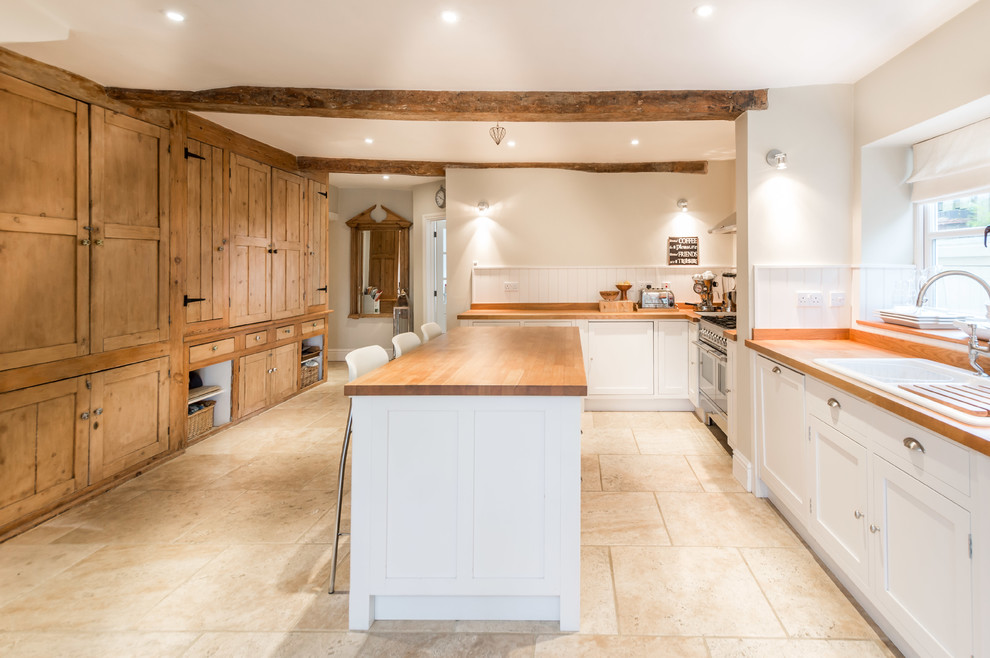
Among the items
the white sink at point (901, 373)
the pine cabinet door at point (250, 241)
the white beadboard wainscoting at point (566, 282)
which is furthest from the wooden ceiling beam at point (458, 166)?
the white sink at point (901, 373)

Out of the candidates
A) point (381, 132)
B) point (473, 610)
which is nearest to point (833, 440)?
point (473, 610)

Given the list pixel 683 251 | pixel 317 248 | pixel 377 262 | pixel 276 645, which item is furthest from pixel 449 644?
pixel 377 262

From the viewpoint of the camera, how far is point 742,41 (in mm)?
2447

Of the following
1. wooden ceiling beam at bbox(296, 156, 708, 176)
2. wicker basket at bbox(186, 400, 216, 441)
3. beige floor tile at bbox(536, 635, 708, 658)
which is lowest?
beige floor tile at bbox(536, 635, 708, 658)

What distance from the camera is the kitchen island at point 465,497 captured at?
1.73 metres

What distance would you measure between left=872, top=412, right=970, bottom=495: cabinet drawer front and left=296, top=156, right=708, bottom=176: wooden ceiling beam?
406 centimetres

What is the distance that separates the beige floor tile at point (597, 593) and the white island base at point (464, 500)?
0.10 metres

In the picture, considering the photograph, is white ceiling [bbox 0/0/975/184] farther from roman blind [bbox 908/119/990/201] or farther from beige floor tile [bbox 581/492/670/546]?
beige floor tile [bbox 581/492/670/546]

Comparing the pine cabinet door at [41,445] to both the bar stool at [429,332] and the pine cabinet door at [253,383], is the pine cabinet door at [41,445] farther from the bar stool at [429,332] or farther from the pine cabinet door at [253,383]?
the bar stool at [429,332]

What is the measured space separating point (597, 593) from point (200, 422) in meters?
3.32

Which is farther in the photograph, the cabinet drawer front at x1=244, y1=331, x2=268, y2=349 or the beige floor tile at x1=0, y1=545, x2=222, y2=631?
the cabinet drawer front at x1=244, y1=331, x2=268, y2=349

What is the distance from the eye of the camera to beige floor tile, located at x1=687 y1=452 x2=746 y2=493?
3.02 metres

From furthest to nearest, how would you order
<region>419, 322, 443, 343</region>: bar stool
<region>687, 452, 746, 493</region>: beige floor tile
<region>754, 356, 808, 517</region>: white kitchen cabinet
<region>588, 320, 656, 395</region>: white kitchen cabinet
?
<region>588, 320, 656, 395</region>: white kitchen cabinet
<region>419, 322, 443, 343</region>: bar stool
<region>687, 452, 746, 493</region>: beige floor tile
<region>754, 356, 808, 517</region>: white kitchen cabinet

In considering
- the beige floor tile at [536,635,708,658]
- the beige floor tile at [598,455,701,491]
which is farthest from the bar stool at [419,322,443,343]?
the beige floor tile at [536,635,708,658]
